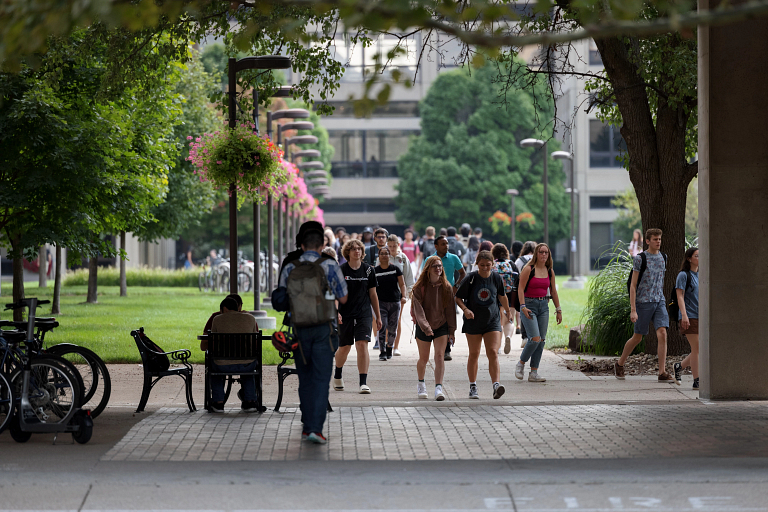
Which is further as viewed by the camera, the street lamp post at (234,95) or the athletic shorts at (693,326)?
the street lamp post at (234,95)

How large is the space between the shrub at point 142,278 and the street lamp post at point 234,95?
27.0m

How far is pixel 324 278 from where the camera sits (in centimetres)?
821

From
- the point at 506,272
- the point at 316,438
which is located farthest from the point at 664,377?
the point at 316,438

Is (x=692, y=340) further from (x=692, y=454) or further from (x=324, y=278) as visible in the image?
(x=324, y=278)

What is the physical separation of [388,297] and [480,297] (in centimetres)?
393

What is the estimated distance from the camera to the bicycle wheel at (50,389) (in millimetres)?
8391

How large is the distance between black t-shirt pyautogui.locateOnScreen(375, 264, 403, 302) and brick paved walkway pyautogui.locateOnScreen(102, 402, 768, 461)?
4.41m

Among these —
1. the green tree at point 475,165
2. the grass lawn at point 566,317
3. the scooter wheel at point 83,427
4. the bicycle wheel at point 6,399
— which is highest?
the green tree at point 475,165

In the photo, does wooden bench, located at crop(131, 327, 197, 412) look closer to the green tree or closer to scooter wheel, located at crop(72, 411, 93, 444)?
scooter wheel, located at crop(72, 411, 93, 444)

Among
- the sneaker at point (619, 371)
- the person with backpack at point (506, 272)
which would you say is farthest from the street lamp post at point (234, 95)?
the sneaker at point (619, 371)

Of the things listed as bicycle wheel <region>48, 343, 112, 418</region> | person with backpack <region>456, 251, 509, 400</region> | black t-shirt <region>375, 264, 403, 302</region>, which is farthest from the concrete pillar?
bicycle wheel <region>48, 343, 112, 418</region>

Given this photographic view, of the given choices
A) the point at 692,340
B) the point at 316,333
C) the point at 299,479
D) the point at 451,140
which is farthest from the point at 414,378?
the point at 451,140

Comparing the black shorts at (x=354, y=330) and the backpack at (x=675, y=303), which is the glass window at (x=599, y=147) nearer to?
the backpack at (x=675, y=303)

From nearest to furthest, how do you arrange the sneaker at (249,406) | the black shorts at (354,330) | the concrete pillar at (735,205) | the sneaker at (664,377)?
the sneaker at (249,406) → the concrete pillar at (735,205) → the black shorts at (354,330) → the sneaker at (664,377)
